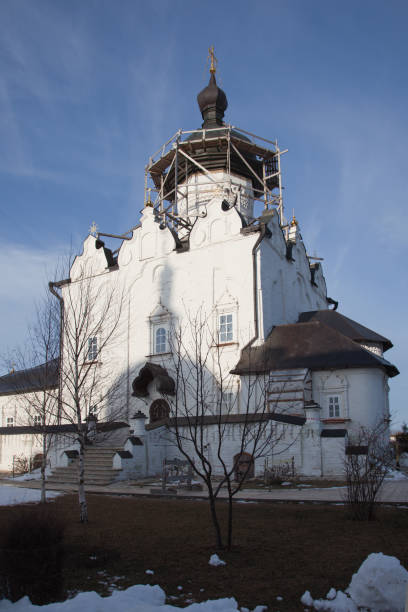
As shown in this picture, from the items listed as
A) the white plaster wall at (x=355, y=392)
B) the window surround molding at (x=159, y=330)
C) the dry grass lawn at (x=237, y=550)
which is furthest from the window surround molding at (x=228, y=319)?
the dry grass lawn at (x=237, y=550)

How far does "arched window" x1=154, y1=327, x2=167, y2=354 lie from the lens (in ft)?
82.7

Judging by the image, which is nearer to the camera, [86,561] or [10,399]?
[86,561]

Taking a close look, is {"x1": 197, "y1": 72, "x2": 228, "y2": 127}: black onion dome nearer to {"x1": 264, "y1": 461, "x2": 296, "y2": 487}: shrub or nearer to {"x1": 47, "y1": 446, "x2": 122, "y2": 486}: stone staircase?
{"x1": 47, "y1": 446, "x2": 122, "y2": 486}: stone staircase

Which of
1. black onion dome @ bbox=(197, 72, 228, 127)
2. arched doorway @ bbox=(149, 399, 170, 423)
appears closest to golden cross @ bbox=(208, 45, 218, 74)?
black onion dome @ bbox=(197, 72, 228, 127)

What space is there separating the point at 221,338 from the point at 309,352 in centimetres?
383

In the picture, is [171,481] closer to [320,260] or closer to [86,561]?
[86,561]

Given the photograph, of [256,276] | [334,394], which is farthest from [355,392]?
[256,276]

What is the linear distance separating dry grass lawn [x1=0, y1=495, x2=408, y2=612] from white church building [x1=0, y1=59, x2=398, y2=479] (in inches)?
253

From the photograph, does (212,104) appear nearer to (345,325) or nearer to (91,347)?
(345,325)

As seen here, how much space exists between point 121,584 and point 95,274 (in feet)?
77.5

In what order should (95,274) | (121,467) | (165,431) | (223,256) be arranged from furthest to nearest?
(95,274) < (223,256) < (165,431) < (121,467)

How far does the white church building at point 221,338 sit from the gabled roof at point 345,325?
7 centimetres

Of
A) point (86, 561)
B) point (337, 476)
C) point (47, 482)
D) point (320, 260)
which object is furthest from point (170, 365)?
point (86, 561)

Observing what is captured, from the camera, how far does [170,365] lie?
24688 mm
